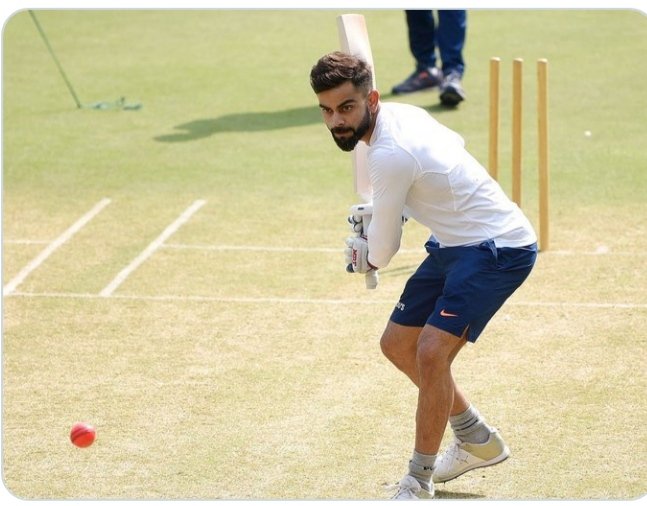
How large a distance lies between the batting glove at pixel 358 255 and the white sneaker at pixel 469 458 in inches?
41.7

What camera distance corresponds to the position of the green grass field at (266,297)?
6.68 m

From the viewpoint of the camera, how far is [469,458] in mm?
6473

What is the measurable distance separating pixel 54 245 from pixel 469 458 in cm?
557

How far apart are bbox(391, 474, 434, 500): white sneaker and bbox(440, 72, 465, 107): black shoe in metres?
9.63

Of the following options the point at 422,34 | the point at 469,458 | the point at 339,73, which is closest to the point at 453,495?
the point at 469,458

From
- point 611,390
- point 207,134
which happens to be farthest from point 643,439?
point 207,134

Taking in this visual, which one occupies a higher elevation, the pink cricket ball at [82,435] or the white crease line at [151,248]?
the pink cricket ball at [82,435]

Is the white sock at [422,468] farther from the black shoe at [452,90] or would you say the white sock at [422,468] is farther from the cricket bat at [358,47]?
the black shoe at [452,90]

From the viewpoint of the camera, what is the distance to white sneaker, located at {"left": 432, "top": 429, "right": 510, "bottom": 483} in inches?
254

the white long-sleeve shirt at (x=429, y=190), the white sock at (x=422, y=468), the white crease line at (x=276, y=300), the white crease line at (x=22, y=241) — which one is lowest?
the white crease line at (x=22, y=241)

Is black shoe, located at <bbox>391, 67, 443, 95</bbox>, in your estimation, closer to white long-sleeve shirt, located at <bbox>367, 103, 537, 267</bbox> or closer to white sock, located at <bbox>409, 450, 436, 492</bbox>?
white long-sleeve shirt, located at <bbox>367, 103, 537, 267</bbox>

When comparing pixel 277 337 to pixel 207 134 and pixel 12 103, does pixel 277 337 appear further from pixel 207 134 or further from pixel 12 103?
pixel 12 103

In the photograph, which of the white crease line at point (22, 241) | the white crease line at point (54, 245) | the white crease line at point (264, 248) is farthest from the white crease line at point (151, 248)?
the white crease line at point (22, 241)

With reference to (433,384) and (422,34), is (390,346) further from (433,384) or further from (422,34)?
(422,34)
